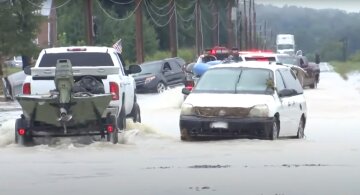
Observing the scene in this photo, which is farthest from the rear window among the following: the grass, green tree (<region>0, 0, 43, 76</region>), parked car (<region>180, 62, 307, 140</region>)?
the grass

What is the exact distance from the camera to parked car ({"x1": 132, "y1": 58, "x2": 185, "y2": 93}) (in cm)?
4256

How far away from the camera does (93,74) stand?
1781 centimetres

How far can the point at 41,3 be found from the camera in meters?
47.8

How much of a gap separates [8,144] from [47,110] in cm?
166

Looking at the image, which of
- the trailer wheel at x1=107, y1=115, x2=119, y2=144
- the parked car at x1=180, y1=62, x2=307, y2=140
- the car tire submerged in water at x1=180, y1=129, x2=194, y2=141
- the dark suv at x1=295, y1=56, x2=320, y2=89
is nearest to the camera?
the trailer wheel at x1=107, y1=115, x2=119, y2=144

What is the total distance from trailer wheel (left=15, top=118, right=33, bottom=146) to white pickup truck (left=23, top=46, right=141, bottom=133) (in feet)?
3.35

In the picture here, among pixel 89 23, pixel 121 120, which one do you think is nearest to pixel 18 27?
pixel 89 23

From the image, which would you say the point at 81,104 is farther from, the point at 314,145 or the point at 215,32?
the point at 215,32

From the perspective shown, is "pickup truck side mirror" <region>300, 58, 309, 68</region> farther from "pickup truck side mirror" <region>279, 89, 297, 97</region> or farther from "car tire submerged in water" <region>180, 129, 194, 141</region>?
"car tire submerged in water" <region>180, 129, 194, 141</region>

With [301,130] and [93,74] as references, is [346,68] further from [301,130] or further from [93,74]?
[93,74]

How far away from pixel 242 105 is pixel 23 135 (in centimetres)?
396

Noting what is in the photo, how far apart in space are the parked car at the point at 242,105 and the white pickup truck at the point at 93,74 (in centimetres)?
147

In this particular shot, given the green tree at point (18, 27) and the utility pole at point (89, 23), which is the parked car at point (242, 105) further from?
the green tree at point (18, 27)

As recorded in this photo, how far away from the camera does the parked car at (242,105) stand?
1691 centimetres
